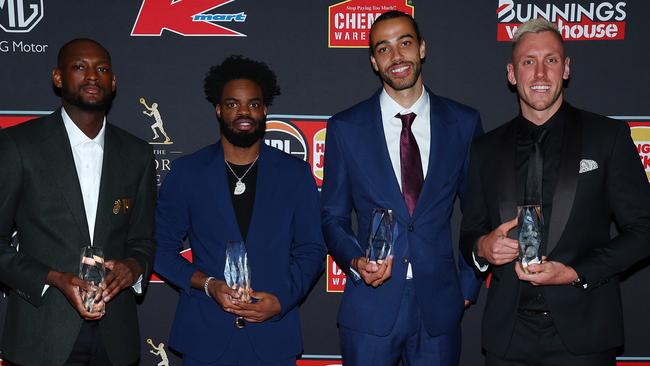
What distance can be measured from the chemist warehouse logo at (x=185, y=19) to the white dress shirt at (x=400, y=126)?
4.04 feet

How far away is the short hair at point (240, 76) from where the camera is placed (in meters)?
3.46

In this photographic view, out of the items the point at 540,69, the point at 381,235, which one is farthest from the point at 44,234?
the point at 540,69

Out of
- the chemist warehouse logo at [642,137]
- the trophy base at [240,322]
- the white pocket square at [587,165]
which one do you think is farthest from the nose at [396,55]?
the chemist warehouse logo at [642,137]

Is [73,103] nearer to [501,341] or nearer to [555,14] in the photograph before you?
[501,341]

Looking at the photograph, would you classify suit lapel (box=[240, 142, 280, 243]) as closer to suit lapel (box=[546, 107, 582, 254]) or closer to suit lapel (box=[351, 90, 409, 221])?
suit lapel (box=[351, 90, 409, 221])

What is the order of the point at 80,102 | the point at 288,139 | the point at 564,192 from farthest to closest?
the point at 288,139 → the point at 80,102 → the point at 564,192

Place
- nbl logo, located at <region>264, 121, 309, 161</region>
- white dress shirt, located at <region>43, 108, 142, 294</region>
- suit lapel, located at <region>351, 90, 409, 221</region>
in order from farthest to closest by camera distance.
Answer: nbl logo, located at <region>264, 121, 309, 161</region> → suit lapel, located at <region>351, 90, 409, 221</region> → white dress shirt, located at <region>43, 108, 142, 294</region>

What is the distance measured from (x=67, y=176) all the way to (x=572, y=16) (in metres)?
3.04

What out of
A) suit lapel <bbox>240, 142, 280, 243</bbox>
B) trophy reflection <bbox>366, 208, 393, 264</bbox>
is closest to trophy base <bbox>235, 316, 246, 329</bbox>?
suit lapel <bbox>240, 142, 280, 243</bbox>

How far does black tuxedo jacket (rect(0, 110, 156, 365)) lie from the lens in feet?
9.41

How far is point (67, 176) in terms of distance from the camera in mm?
2918

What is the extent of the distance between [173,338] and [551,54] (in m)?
2.23

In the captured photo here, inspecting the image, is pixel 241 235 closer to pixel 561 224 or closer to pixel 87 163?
pixel 87 163

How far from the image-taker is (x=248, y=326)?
124 inches
